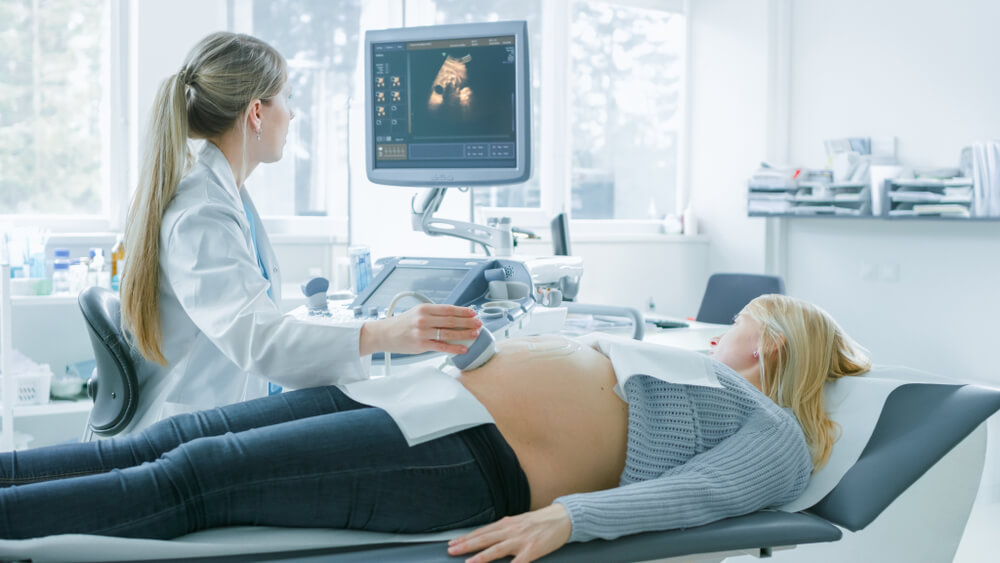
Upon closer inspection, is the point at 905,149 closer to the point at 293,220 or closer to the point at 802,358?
the point at 802,358

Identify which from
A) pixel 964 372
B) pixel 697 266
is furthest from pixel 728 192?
pixel 964 372

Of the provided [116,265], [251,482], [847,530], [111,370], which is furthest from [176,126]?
[116,265]

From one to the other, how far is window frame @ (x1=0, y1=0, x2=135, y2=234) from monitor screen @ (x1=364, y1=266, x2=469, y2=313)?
1.79 meters

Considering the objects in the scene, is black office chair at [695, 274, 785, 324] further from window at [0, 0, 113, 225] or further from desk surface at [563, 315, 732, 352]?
window at [0, 0, 113, 225]

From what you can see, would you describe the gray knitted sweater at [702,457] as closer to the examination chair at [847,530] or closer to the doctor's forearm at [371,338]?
the examination chair at [847,530]

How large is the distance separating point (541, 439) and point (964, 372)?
2.96 m

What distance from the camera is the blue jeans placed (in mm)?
1075

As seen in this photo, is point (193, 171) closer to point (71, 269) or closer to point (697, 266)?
point (71, 269)

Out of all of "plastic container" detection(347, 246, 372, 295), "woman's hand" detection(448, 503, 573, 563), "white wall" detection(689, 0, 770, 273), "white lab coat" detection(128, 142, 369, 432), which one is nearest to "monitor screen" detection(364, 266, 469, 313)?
"plastic container" detection(347, 246, 372, 295)

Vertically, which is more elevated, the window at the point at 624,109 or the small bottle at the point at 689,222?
the window at the point at 624,109

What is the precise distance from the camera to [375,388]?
138 centimetres

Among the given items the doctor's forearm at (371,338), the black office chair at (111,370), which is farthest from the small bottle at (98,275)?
the doctor's forearm at (371,338)

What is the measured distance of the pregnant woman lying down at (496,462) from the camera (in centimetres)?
111

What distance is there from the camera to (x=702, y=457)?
1.31 meters
